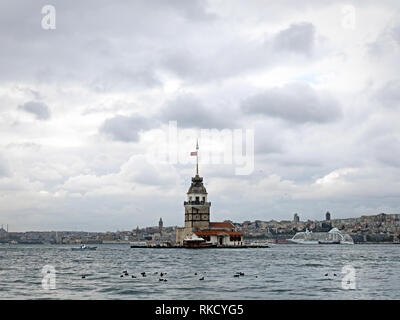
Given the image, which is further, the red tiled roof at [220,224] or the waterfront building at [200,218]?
the red tiled roof at [220,224]

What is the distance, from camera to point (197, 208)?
14612 cm

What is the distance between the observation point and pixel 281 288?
124 feet

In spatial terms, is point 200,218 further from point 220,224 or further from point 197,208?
point 220,224

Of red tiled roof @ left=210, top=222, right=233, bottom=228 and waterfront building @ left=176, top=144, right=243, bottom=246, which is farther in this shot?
red tiled roof @ left=210, top=222, right=233, bottom=228

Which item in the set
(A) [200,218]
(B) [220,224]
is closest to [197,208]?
(A) [200,218]

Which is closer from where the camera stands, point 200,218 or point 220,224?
point 200,218

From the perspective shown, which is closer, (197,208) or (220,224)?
(197,208)

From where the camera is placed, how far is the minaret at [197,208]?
146 metres

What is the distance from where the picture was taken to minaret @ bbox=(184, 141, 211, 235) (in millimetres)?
146250
